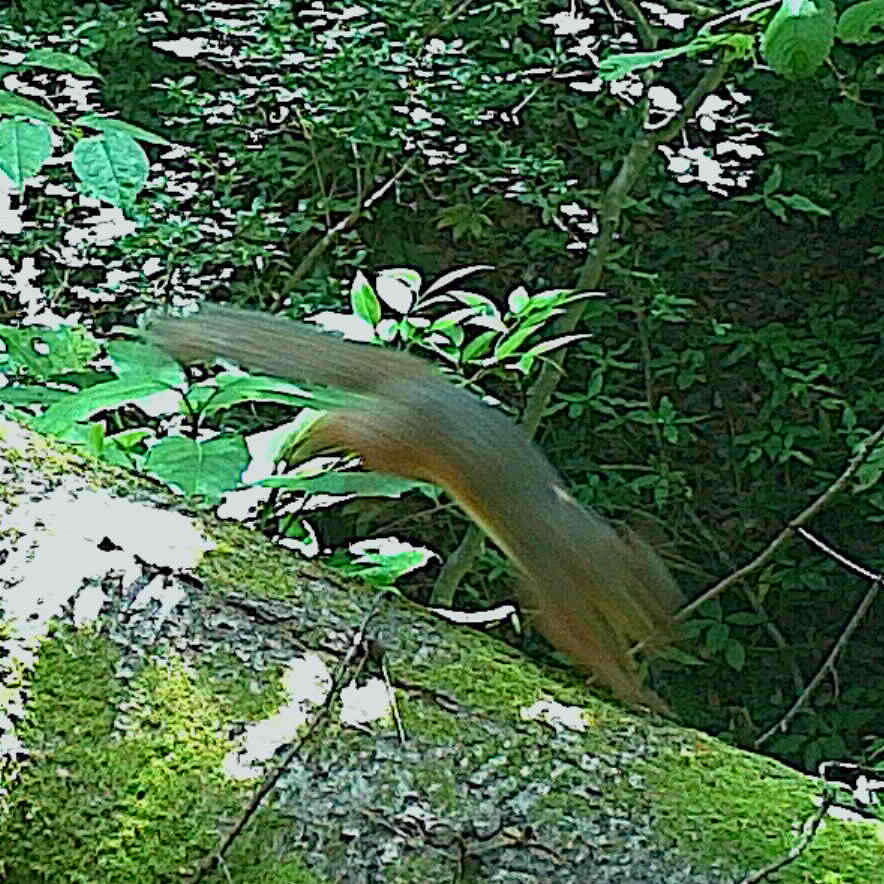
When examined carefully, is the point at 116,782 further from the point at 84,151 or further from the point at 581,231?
the point at 581,231

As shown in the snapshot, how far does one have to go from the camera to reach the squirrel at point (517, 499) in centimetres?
100

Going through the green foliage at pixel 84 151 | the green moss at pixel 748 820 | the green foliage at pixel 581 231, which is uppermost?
the green foliage at pixel 84 151

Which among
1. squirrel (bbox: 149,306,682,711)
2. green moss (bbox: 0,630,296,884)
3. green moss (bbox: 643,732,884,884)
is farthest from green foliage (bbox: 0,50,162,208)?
green moss (bbox: 643,732,884,884)

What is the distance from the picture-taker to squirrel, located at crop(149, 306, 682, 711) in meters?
1.00

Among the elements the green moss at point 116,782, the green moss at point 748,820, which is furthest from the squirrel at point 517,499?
the green moss at point 116,782

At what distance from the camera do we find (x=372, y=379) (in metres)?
1.07

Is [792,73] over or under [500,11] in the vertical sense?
over

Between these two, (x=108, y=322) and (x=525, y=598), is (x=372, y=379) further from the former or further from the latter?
(x=108, y=322)

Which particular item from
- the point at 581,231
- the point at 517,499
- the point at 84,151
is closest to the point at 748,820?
the point at 517,499

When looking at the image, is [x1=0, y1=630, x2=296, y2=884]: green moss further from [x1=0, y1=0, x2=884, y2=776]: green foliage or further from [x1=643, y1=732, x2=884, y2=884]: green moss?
[x1=0, y1=0, x2=884, y2=776]: green foliage

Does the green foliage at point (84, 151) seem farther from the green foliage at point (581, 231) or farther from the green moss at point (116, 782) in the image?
the green foliage at point (581, 231)

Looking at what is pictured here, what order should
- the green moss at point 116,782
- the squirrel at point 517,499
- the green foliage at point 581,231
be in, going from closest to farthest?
the green moss at point 116,782
the squirrel at point 517,499
the green foliage at point 581,231

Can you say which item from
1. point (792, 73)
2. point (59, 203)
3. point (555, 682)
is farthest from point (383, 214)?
point (555, 682)

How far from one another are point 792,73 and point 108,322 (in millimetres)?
1308
